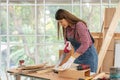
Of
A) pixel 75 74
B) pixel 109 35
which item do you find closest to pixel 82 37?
pixel 75 74

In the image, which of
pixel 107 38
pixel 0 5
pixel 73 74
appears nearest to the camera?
pixel 73 74

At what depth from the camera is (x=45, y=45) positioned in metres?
4.07

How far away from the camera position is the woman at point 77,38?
101 inches

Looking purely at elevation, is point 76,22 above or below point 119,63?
above

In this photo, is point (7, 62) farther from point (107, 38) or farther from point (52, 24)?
point (107, 38)

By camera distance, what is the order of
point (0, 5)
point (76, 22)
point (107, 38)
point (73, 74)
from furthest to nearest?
point (0, 5)
point (107, 38)
point (76, 22)
point (73, 74)

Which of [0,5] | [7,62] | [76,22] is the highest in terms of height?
[0,5]

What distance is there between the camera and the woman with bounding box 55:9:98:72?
8.38 feet

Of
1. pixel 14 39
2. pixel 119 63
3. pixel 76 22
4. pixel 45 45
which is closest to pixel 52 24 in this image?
pixel 45 45

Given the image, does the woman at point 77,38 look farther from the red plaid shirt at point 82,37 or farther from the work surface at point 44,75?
the work surface at point 44,75

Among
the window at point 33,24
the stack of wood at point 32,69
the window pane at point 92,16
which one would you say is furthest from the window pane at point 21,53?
the stack of wood at point 32,69

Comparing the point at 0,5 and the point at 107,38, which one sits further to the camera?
the point at 0,5

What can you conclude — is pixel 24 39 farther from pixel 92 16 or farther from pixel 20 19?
pixel 92 16

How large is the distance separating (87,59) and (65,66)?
0.40 m
